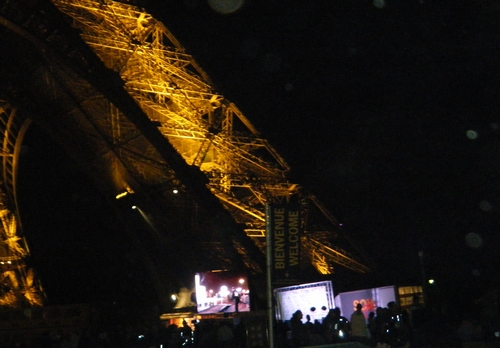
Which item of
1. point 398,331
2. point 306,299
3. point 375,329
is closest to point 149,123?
point 306,299

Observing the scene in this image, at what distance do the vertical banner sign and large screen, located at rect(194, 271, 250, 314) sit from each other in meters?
9.21

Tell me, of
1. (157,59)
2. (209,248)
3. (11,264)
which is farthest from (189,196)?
(11,264)

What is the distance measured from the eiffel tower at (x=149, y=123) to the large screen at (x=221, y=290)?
5.95 feet

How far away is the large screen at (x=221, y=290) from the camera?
1845 centimetres

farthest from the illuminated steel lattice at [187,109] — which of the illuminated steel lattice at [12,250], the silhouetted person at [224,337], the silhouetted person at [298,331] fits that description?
the illuminated steel lattice at [12,250]

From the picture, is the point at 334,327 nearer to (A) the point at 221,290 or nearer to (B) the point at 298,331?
(B) the point at 298,331

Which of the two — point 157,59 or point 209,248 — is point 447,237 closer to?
point 209,248

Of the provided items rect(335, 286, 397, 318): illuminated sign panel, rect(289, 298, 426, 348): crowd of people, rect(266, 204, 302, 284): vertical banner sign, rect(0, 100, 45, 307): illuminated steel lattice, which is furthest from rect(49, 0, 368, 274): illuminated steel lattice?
rect(266, 204, 302, 284): vertical banner sign

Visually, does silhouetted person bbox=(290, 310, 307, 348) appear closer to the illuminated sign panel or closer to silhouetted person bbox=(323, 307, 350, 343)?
silhouetted person bbox=(323, 307, 350, 343)

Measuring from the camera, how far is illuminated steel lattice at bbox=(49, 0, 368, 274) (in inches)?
742

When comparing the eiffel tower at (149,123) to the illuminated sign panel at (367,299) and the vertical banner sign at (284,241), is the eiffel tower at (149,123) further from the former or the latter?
the vertical banner sign at (284,241)

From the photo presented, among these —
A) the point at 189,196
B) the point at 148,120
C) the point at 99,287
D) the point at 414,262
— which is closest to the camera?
the point at 148,120

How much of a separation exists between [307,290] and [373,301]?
76.8 inches

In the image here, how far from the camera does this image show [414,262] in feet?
71.8
